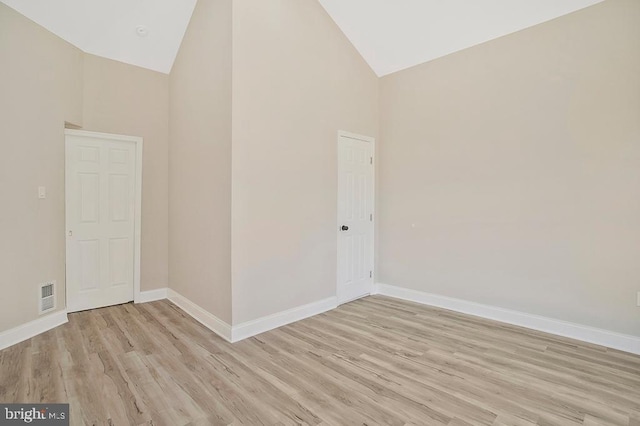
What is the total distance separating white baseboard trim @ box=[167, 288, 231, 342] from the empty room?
43 millimetres

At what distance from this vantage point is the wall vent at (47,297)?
3384 mm

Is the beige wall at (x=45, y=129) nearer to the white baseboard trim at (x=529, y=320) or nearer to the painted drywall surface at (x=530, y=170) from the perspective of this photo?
the painted drywall surface at (x=530, y=170)

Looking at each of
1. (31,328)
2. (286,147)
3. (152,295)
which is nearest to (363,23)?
(286,147)

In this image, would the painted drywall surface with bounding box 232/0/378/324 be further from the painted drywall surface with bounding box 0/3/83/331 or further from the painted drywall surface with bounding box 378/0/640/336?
the painted drywall surface with bounding box 0/3/83/331

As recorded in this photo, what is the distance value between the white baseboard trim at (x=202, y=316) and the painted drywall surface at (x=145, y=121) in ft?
1.47

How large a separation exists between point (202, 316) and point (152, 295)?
4.10 ft

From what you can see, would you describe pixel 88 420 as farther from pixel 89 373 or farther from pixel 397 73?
pixel 397 73

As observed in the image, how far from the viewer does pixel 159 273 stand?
4.52 metres

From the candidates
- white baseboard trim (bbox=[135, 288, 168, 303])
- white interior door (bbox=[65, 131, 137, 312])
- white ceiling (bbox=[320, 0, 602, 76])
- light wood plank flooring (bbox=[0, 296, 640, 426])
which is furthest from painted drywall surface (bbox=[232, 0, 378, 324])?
white interior door (bbox=[65, 131, 137, 312])

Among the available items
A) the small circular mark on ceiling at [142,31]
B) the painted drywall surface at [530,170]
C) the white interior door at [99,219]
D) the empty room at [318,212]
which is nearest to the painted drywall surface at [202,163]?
the empty room at [318,212]

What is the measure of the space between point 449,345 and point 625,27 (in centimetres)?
327

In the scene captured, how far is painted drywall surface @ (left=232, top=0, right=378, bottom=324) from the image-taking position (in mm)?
3211

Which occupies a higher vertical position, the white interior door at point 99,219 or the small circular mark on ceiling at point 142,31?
the small circular mark on ceiling at point 142,31

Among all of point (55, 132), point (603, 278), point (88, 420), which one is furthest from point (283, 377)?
point (55, 132)
